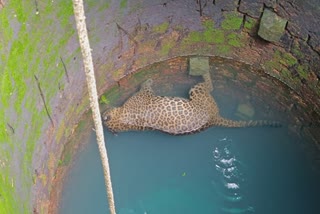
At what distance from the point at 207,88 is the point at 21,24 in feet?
5.15

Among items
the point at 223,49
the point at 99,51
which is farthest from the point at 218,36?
the point at 99,51

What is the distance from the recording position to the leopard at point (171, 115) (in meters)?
3.70

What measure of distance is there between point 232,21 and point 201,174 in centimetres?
125

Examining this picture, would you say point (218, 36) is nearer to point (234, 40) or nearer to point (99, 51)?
point (234, 40)

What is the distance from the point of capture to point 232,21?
400 cm

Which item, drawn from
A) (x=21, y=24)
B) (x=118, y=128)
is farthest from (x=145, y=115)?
(x=21, y=24)

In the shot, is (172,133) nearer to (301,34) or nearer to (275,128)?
(275,128)

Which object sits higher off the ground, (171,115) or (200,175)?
(171,115)

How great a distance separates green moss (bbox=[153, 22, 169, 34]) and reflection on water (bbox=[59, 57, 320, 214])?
80cm

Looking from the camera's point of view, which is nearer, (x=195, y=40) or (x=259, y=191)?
(x=259, y=191)

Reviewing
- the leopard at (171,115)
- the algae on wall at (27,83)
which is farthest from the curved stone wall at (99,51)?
the leopard at (171,115)

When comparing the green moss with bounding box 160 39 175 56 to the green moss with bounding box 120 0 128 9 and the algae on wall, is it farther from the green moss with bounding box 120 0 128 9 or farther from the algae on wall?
the algae on wall

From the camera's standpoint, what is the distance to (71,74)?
142 inches

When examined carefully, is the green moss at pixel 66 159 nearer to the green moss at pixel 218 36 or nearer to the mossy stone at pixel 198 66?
the mossy stone at pixel 198 66
